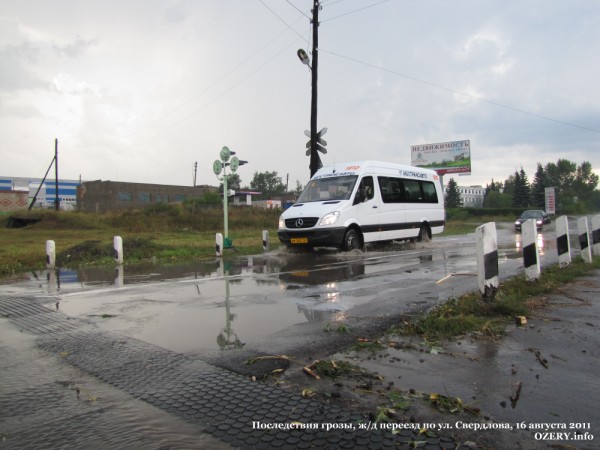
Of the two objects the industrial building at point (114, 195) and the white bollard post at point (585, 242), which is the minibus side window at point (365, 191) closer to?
the white bollard post at point (585, 242)

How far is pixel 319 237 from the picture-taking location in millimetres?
11789

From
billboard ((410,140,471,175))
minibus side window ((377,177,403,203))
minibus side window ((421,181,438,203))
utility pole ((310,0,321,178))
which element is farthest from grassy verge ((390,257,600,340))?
billboard ((410,140,471,175))

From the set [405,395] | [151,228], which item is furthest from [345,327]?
[151,228]

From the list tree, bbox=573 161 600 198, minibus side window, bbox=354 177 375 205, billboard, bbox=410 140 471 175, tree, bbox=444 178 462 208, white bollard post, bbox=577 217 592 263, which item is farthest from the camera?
tree, bbox=573 161 600 198

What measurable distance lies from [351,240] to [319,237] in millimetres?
1174

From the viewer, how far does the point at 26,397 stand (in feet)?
9.91

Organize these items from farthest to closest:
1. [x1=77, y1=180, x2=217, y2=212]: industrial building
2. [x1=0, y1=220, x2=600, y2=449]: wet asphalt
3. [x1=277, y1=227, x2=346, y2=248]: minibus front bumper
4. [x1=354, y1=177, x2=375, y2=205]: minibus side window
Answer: [x1=77, y1=180, x2=217, y2=212]: industrial building < [x1=354, y1=177, x2=375, y2=205]: minibus side window < [x1=277, y1=227, x2=346, y2=248]: minibus front bumper < [x1=0, y1=220, x2=600, y2=449]: wet asphalt

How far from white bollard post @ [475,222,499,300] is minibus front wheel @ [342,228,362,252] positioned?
6.72m

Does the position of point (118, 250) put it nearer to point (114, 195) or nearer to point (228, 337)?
point (228, 337)

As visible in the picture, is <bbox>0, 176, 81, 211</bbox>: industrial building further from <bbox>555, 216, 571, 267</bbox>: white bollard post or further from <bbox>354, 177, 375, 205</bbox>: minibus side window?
<bbox>555, 216, 571, 267</bbox>: white bollard post

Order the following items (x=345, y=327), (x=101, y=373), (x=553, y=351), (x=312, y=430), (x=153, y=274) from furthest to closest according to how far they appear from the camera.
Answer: (x=153, y=274)
(x=345, y=327)
(x=553, y=351)
(x=101, y=373)
(x=312, y=430)

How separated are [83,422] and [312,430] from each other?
1.40 m

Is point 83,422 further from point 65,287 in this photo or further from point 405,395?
point 65,287

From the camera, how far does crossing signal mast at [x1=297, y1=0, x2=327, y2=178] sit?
19.8 m
